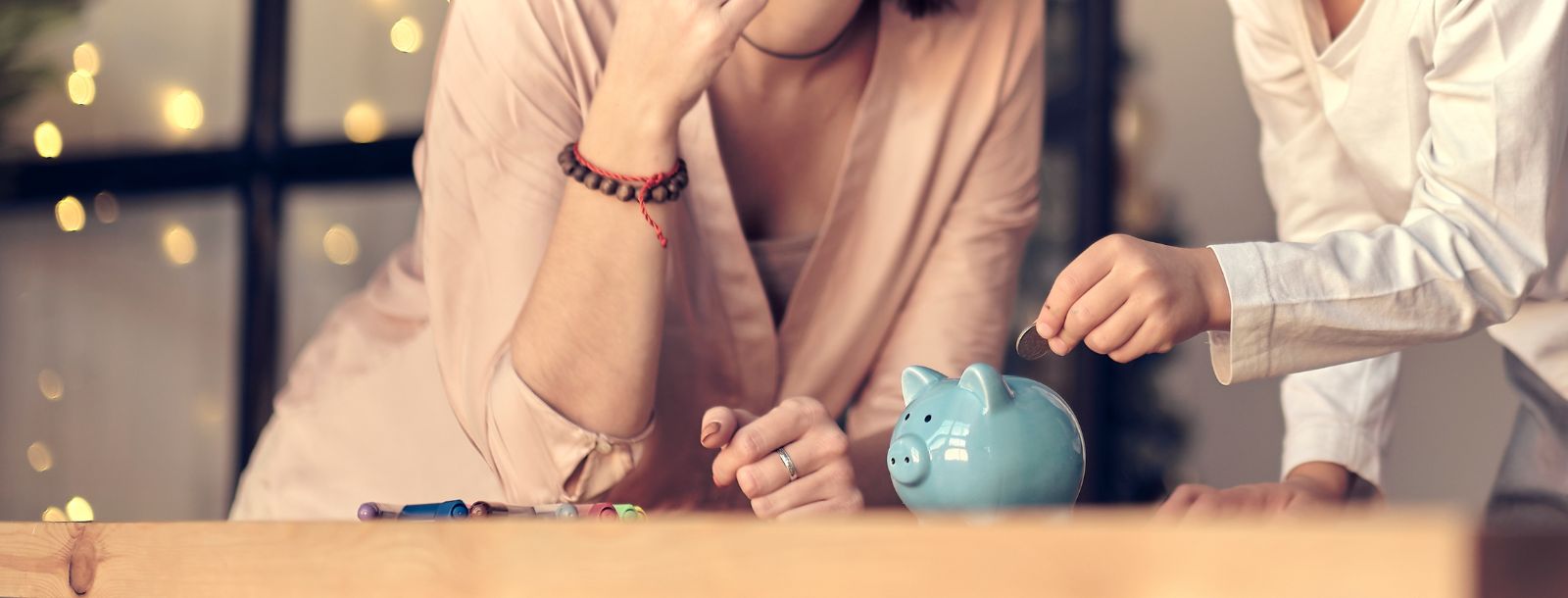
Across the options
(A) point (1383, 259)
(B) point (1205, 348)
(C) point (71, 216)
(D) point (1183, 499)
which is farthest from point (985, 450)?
(C) point (71, 216)

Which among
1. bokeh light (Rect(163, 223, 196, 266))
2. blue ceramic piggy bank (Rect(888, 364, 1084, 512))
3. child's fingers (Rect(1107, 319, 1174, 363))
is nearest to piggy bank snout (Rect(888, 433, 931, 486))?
blue ceramic piggy bank (Rect(888, 364, 1084, 512))

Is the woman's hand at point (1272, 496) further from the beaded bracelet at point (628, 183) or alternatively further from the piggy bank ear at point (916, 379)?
the beaded bracelet at point (628, 183)

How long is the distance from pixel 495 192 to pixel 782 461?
374 millimetres

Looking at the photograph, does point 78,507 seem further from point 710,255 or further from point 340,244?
point 710,255

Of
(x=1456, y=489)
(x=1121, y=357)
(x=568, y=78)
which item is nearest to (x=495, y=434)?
(x=568, y=78)

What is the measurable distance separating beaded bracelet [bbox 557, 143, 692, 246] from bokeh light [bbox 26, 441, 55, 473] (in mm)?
1250

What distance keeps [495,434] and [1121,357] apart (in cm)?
50

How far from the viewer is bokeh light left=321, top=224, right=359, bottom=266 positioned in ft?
5.92

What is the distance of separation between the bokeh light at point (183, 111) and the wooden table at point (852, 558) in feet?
4.56

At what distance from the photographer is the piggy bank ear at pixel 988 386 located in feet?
2.15

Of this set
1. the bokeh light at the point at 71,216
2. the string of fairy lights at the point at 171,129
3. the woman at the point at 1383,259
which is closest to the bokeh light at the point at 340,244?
the string of fairy lights at the point at 171,129

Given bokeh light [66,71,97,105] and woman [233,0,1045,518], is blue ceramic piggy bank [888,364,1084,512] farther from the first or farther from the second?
bokeh light [66,71,97,105]

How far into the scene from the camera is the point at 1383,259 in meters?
0.73

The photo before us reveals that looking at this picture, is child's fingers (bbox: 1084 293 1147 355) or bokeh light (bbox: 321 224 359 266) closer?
child's fingers (bbox: 1084 293 1147 355)
